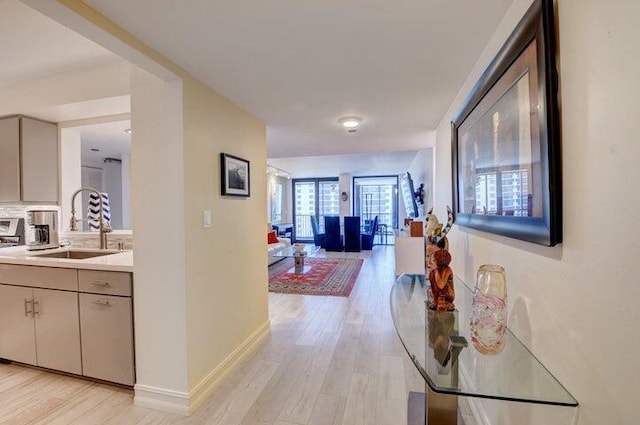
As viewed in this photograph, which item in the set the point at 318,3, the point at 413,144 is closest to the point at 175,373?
the point at 318,3

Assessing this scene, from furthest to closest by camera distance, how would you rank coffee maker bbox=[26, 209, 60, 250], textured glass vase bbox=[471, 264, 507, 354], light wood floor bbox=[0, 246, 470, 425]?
coffee maker bbox=[26, 209, 60, 250] → light wood floor bbox=[0, 246, 470, 425] → textured glass vase bbox=[471, 264, 507, 354]

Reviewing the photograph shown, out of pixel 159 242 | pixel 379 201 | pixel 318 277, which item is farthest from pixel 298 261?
pixel 379 201

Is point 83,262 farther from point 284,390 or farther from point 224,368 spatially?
point 284,390

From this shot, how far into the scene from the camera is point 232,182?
2344 mm

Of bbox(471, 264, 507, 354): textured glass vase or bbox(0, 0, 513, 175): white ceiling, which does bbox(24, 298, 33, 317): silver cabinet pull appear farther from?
bbox(471, 264, 507, 354): textured glass vase

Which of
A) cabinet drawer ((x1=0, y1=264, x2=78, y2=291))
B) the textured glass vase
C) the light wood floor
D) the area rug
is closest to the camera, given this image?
the textured glass vase

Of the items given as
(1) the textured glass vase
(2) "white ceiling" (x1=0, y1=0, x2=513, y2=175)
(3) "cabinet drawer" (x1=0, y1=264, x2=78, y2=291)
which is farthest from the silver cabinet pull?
(1) the textured glass vase

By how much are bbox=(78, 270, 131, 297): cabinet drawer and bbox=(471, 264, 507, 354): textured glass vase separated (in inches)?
79.9

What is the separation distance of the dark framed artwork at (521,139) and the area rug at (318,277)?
3194 mm

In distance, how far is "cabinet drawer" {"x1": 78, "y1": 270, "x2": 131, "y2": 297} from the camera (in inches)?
77.5

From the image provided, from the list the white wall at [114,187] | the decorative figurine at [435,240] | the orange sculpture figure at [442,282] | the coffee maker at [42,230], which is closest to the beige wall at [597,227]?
the orange sculpture figure at [442,282]

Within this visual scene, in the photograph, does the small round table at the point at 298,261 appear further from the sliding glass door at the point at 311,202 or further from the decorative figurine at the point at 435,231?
the sliding glass door at the point at 311,202

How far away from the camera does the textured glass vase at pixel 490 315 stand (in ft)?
3.71

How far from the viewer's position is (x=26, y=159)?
2.89m
